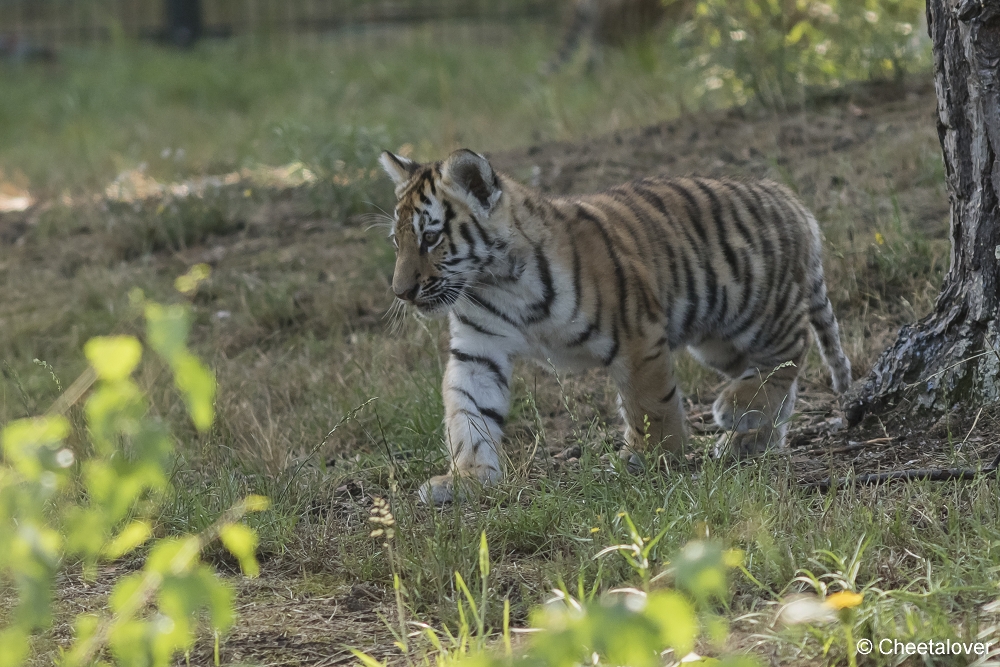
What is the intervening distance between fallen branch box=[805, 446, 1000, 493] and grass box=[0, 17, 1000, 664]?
40 mm

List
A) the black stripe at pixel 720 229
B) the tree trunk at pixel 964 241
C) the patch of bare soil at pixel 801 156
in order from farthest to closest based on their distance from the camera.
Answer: the patch of bare soil at pixel 801 156 → the black stripe at pixel 720 229 → the tree trunk at pixel 964 241

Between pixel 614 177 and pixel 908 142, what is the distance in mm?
1514

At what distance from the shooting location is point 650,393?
3.49m

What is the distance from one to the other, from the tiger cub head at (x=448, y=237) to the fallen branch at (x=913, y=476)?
1233 mm

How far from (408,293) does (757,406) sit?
1.27 metres

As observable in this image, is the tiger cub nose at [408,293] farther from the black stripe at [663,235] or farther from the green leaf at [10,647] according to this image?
Result: the green leaf at [10,647]

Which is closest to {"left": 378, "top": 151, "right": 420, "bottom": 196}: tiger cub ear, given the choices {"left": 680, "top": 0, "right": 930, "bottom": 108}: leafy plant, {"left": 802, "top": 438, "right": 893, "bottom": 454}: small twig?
{"left": 802, "top": 438, "right": 893, "bottom": 454}: small twig

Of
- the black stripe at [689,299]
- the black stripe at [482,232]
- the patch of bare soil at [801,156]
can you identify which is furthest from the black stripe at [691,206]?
the black stripe at [482,232]

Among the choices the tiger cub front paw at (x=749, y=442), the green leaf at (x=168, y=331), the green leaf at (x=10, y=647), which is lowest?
the tiger cub front paw at (x=749, y=442)

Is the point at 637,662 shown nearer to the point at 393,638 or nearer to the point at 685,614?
the point at 685,614

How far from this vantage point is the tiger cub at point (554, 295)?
138 inches

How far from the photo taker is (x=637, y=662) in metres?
1.35

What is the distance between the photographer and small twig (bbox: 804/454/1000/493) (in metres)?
2.81

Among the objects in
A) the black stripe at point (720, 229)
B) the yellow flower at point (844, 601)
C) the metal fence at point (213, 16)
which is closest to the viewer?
the yellow flower at point (844, 601)
